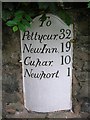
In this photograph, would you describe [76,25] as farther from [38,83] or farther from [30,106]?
[30,106]

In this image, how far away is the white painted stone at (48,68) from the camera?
7.41 ft

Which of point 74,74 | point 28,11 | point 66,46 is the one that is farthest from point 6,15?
point 74,74

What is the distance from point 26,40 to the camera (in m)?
2.29

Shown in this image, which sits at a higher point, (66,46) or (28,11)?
(28,11)

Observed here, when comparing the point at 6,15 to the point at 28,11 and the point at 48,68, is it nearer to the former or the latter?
the point at 28,11

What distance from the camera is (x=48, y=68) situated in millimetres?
2330

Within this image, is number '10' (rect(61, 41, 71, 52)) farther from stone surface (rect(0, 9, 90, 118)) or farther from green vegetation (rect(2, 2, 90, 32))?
green vegetation (rect(2, 2, 90, 32))

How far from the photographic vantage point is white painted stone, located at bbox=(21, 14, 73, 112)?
2.26m

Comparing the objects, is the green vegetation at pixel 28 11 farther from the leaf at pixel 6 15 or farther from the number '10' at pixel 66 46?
the number '10' at pixel 66 46

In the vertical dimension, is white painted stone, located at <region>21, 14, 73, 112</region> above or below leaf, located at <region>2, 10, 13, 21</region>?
below

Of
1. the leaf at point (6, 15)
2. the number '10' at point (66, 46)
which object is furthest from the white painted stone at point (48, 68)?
the leaf at point (6, 15)

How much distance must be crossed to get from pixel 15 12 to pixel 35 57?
1.18ft

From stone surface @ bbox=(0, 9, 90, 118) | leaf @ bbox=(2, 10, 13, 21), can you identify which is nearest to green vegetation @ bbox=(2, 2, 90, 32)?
leaf @ bbox=(2, 10, 13, 21)

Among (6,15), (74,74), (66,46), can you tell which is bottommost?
(74,74)
